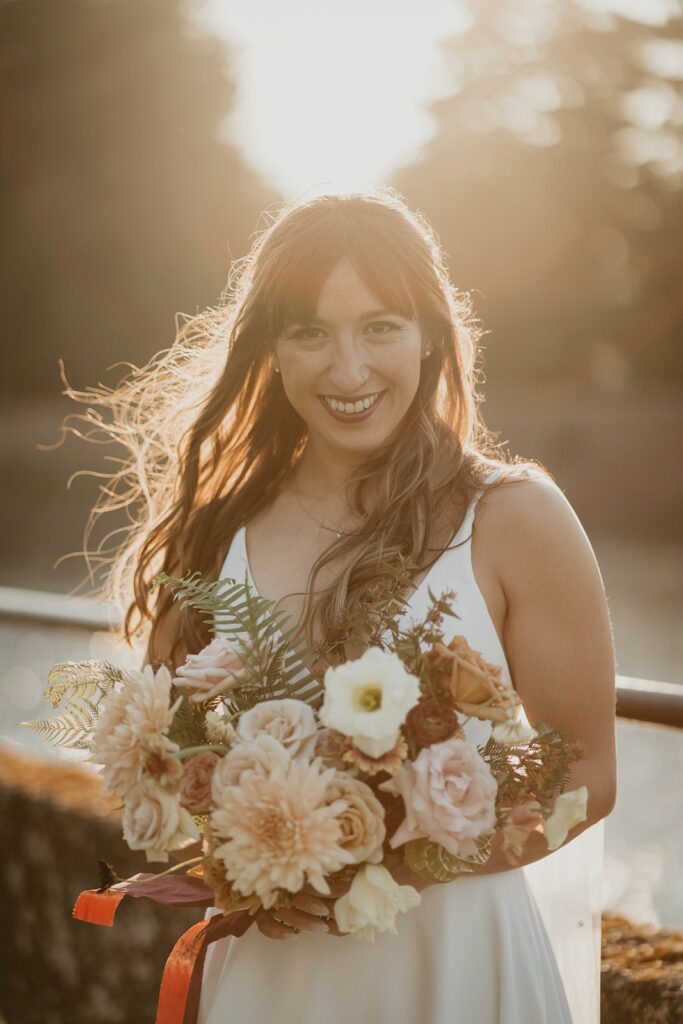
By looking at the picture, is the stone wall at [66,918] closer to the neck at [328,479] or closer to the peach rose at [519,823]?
the neck at [328,479]

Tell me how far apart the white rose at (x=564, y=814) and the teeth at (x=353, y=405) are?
1198 mm

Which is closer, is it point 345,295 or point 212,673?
point 212,673

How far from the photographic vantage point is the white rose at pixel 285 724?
1.84m

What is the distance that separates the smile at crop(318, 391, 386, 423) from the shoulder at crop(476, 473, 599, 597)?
0.34 meters

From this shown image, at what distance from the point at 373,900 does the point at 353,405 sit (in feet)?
4.21

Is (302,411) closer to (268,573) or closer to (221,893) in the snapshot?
(268,573)

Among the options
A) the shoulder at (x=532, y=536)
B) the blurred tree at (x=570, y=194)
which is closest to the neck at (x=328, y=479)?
the shoulder at (x=532, y=536)

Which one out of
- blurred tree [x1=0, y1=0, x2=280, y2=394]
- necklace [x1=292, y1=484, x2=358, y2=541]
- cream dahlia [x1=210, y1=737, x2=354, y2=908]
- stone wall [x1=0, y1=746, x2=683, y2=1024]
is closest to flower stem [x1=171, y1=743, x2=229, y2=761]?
cream dahlia [x1=210, y1=737, x2=354, y2=908]

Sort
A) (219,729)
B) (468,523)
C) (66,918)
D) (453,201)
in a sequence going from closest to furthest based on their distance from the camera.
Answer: (219,729) → (468,523) → (66,918) → (453,201)

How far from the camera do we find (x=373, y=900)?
1.80m

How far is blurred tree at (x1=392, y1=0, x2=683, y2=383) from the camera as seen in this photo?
3034 centimetres

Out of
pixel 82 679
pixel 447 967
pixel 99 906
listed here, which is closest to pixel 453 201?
pixel 447 967

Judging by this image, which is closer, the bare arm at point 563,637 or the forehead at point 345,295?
the bare arm at point 563,637

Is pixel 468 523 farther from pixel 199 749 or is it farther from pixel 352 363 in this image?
pixel 199 749
